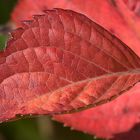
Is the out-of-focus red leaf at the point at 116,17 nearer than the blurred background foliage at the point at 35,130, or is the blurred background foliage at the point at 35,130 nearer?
the out-of-focus red leaf at the point at 116,17

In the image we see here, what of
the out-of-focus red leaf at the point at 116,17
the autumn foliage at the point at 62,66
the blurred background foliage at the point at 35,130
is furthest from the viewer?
the blurred background foliage at the point at 35,130

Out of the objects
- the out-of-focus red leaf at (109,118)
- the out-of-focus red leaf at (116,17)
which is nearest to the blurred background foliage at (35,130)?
the out-of-focus red leaf at (109,118)

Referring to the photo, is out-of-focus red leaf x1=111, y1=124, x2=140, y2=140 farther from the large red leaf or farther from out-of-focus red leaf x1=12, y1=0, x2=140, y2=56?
the large red leaf

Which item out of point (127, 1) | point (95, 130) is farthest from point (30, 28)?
point (95, 130)

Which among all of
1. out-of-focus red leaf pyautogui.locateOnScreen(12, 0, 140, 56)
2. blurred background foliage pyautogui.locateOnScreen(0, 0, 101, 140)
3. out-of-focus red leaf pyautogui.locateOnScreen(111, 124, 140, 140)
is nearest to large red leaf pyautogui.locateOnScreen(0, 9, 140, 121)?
out-of-focus red leaf pyautogui.locateOnScreen(12, 0, 140, 56)

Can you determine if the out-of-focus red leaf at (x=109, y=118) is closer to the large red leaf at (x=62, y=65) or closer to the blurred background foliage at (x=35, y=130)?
the large red leaf at (x=62, y=65)

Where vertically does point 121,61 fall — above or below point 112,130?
above

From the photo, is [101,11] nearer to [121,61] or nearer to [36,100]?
[121,61]
